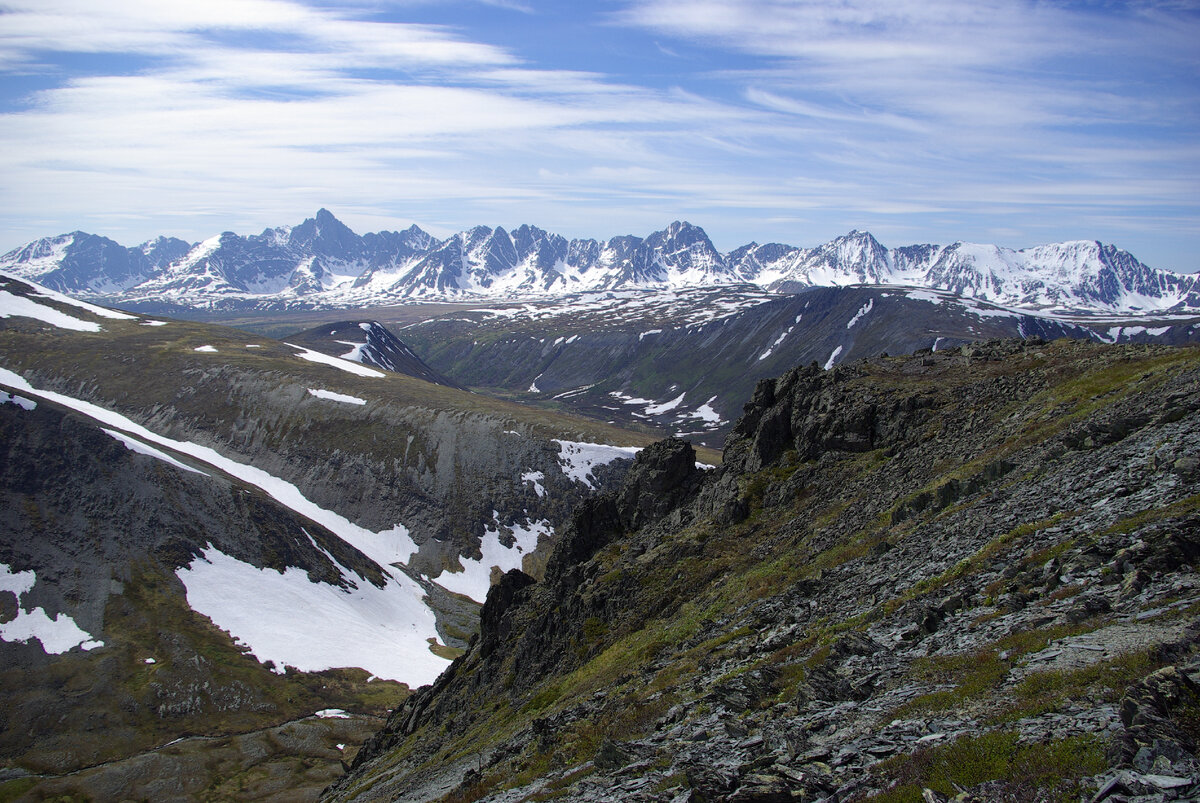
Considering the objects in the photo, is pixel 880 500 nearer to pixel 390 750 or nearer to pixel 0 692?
pixel 390 750

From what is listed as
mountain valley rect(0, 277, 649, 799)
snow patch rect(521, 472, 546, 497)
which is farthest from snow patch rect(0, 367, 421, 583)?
snow patch rect(521, 472, 546, 497)

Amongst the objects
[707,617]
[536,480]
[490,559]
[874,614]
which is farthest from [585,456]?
[874,614]

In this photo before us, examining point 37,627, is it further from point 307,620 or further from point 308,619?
point 308,619

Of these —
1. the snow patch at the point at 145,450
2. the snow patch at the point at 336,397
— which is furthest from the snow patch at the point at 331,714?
the snow patch at the point at 336,397

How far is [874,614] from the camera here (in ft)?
77.9

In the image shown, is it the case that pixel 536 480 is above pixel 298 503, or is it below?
above

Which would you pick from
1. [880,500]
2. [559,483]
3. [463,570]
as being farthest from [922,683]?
[559,483]

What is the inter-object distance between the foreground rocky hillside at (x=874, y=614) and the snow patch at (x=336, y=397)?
12836cm

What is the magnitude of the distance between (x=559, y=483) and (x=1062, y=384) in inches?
4853

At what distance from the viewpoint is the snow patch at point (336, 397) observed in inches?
6890

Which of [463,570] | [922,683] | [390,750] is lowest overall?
[463,570]

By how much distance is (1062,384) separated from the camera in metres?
39.1

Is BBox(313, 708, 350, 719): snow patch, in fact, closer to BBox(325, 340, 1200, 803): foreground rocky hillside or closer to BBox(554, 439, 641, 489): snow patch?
BBox(325, 340, 1200, 803): foreground rocky hillside

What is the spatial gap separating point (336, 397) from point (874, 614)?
171m
